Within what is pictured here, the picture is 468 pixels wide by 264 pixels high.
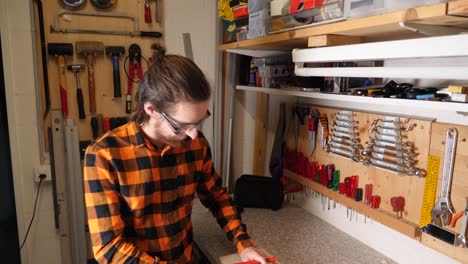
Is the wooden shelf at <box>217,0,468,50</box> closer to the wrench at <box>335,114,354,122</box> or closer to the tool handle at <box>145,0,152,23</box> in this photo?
the wrench at <box>335,114,354,122</box>

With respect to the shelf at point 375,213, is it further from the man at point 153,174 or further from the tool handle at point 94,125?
the tool handle at point 94,125

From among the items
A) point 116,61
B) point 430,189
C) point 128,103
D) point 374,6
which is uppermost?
point 374,6

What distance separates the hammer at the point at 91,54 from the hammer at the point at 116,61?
0.05 meters

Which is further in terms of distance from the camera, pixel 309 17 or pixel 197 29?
pixel 197 29

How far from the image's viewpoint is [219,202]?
53.5 inches

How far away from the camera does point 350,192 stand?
1.50m

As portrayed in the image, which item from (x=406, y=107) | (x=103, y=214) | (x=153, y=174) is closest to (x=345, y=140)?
(x=406, y=107)

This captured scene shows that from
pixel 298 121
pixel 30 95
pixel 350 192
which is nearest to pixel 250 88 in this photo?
pixel 298 121

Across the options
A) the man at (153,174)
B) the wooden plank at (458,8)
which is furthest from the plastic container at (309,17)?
the man at (153,174)

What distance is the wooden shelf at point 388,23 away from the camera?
776mm

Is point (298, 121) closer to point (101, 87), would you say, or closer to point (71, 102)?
point (101, 87)

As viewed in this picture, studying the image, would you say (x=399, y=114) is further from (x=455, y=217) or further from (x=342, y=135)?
(x=455, y=217)

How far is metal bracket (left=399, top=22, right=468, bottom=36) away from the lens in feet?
2.94

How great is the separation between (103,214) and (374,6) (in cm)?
98
